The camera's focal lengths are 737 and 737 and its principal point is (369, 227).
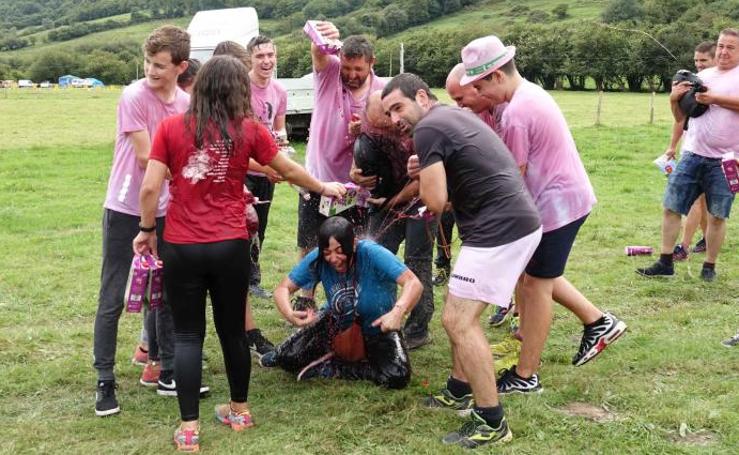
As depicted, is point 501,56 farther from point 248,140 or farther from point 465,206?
point 248,140

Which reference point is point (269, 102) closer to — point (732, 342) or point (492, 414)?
point (492, 414)

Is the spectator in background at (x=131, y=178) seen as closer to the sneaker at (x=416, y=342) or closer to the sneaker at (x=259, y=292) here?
the sneaker at (x=416, y=342)

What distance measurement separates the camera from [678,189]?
22.7 ft

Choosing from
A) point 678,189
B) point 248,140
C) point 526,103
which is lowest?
point 678,189

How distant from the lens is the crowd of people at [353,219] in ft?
11.7

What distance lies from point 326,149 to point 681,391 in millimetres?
2786

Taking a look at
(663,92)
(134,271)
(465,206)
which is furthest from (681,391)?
(663,92)

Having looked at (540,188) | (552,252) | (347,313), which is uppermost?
(540,188)

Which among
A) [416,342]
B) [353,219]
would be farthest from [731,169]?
[353,219]

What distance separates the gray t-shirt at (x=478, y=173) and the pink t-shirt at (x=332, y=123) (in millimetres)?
1484

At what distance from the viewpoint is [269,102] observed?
18.9 feet

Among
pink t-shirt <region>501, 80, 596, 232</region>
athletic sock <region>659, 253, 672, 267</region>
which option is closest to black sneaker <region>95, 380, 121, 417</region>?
pink t-shirt <region>501, 80, 596, 232</region>

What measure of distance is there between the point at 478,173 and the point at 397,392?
1551 millimetres

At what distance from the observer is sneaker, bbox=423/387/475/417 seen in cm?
420
